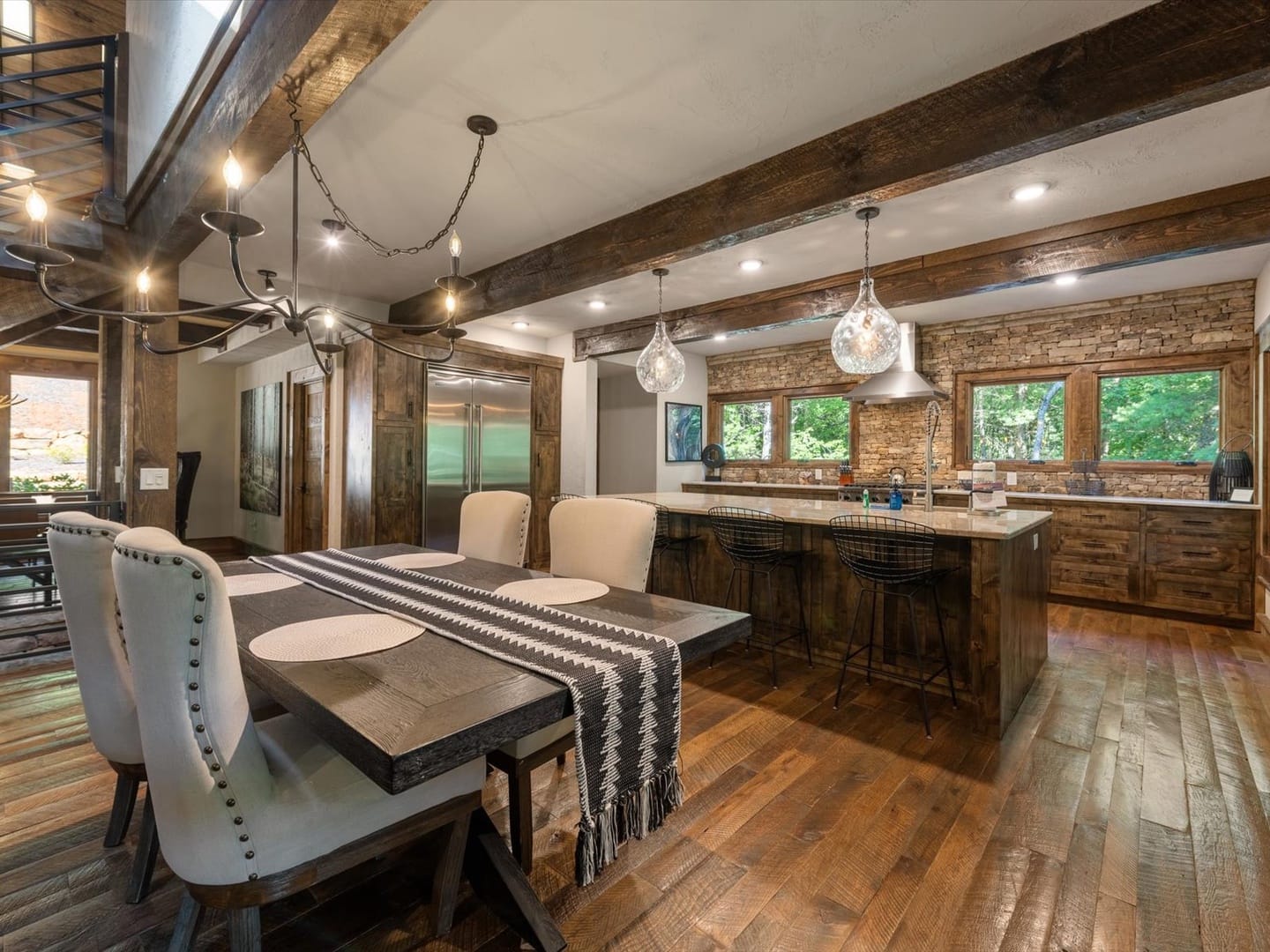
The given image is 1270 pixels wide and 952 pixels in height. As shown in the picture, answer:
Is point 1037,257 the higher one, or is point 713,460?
point 1037,257

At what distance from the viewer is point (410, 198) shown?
9.96 ft

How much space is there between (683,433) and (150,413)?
5423 mm

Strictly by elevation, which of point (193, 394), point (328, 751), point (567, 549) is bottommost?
point (328, 751)

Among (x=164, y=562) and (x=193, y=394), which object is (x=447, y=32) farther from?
(x=193, y=394)

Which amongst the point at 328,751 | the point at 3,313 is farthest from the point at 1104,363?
the point at 3,313

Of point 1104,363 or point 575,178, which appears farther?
point 1104,363

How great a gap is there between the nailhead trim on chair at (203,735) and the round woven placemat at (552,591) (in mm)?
885

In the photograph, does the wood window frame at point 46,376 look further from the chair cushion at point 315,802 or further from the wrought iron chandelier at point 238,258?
the chair cushion at point 315,802

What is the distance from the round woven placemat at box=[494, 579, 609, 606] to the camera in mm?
1829

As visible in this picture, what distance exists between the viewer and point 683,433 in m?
7.52

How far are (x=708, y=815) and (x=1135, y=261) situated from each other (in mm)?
3719

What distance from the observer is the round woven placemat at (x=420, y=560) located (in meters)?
2.41

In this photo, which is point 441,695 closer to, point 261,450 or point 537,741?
point 537,741

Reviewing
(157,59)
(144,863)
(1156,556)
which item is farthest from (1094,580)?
(157,59)
